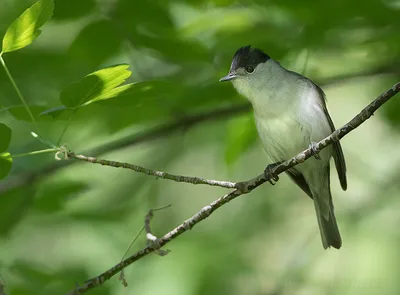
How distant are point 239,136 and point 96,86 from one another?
69.9 inches

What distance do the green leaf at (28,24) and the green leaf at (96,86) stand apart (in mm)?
244

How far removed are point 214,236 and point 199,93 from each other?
1633mm

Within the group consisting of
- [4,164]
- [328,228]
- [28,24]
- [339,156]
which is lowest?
[4,164]

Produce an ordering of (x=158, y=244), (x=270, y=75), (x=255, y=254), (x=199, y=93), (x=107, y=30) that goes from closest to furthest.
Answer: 1. (x=158, y=244)
2. (x=107, y=30)
3. (x=199, y=93)
4. (x=270, y=75)
5. (x=255, y=254)

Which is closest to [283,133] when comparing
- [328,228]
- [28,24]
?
[328,228]

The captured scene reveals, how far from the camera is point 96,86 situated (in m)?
2.16

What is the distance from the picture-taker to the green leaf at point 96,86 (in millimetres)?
2115

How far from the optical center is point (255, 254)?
5184 mm

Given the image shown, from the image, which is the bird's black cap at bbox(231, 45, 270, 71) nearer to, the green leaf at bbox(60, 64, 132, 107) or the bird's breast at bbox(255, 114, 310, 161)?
the bird's breast at bbox(255, 114, 310, 161)

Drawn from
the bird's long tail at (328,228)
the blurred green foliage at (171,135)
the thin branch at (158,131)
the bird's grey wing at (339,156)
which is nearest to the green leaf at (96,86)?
the blurred green foliage at (171,135)

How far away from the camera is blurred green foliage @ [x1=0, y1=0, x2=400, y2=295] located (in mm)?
3182

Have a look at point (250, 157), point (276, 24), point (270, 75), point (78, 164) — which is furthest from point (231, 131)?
point (250, 157)

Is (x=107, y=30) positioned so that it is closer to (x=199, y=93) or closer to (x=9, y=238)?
(x=199, y=93)

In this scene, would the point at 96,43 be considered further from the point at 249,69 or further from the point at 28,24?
the point at 28,24
